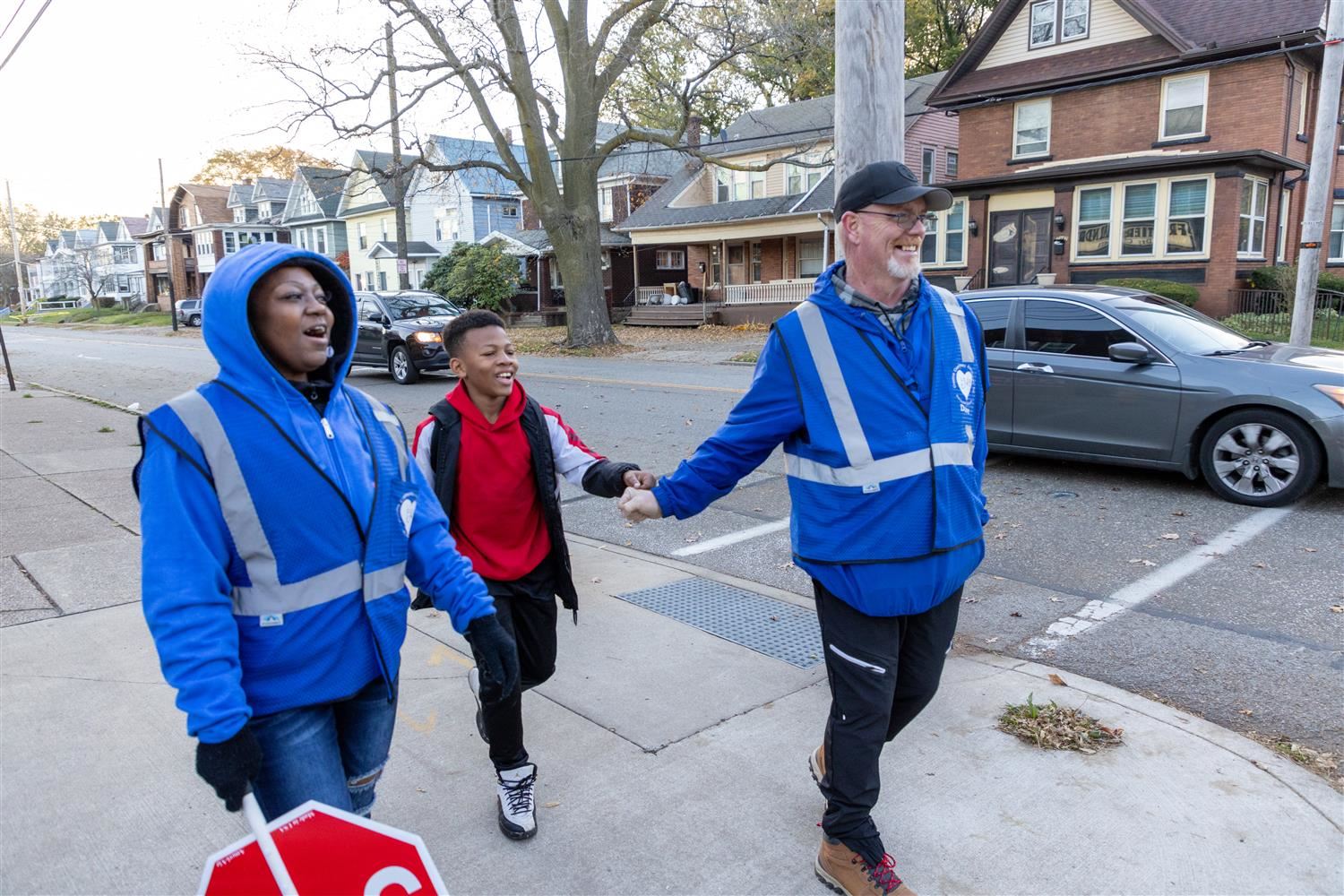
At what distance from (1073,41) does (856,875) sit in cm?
2684

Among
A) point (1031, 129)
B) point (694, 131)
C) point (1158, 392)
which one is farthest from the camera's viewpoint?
point (694, 131)

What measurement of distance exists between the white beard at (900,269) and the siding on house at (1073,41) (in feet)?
83.1

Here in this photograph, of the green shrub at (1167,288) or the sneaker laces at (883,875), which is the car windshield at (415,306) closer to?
the green shrub at (1167,288)

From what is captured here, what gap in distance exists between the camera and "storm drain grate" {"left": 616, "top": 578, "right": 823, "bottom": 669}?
4.66 m

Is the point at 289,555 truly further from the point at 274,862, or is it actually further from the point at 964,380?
the point at 964,380

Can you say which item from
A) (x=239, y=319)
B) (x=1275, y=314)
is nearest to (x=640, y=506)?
(x=239, y=319)

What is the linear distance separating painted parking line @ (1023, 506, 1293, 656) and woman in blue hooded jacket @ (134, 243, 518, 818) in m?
3.46

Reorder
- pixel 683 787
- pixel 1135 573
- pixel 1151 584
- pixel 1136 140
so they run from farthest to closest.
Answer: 1. pixel 1136 140
2. pixel 1135 573
3. pixel 1151 584
4. pixel 683 787

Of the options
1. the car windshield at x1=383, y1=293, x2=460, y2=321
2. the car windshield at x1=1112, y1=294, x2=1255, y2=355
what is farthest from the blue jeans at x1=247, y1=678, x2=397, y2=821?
the car windshield at x1=383, y1=293, x2=460, y2=321

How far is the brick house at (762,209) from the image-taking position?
3125 cm

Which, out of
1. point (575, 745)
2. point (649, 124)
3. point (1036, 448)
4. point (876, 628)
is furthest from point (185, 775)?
point (649, 124)

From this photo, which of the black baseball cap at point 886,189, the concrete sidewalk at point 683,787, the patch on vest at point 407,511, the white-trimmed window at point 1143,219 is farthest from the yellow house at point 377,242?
the patch on vest at point 407,511

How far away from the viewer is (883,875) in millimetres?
2705

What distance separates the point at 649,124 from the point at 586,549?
141 feet
